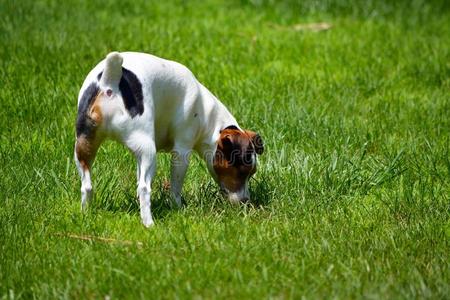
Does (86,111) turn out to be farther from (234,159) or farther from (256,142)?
(256,142)

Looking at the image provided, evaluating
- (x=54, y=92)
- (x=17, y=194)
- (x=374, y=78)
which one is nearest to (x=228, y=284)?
(x=17, y=194)

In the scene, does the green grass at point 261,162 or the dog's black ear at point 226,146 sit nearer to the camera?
the green grass at point 261,162

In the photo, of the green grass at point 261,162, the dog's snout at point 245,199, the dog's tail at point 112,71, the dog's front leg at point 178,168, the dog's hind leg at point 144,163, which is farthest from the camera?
the dog's snout at point 245,199

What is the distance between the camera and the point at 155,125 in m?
5.72

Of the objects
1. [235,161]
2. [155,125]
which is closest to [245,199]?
[235,161]

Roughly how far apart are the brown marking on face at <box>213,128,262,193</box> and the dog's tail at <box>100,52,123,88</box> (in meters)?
0.88

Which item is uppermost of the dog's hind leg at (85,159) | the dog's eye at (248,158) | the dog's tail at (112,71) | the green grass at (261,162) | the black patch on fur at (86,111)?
the dog's tail at (112,71)

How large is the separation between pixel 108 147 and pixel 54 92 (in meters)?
1.20

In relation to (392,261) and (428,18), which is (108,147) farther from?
(428,18)

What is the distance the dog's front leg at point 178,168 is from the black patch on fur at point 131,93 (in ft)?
1.94

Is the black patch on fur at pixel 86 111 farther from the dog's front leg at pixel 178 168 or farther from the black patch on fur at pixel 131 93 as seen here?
the dog's front leg at pixel 178 168

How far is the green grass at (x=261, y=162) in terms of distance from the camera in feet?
15.6

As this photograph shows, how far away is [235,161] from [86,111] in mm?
1051

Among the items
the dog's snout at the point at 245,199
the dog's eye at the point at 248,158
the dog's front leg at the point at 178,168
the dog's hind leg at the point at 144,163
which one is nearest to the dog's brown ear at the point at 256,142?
the dog's eye at the point at 248,158
